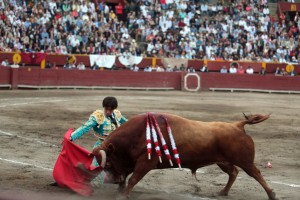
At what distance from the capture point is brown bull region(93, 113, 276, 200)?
636 cm

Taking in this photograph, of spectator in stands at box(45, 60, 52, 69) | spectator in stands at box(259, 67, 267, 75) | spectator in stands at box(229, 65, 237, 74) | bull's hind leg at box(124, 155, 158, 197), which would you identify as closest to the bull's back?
bull's hind leg at box(124, 155, 158, 197)

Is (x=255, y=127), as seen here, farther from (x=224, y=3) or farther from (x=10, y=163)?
(x=224, y=3)

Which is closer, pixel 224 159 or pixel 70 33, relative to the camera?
pixel 224 159

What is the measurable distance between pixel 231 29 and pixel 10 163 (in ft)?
75.7

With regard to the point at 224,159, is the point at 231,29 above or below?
above

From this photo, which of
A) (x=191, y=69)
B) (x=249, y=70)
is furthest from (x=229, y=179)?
(x=249, y=70)

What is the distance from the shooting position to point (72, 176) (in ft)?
22.3

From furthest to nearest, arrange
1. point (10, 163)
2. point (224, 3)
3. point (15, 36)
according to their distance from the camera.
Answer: point (224, 3)
point (15, 36)
point (10, 163)

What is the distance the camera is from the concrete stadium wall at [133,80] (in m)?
24.1

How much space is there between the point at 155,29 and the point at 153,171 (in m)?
20.9

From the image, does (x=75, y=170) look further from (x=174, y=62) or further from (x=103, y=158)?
(x=174, y=62)

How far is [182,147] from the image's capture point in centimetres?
641

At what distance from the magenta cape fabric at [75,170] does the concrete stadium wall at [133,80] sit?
1733cm

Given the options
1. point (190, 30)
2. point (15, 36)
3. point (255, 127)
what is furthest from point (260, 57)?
point (255, 127)
